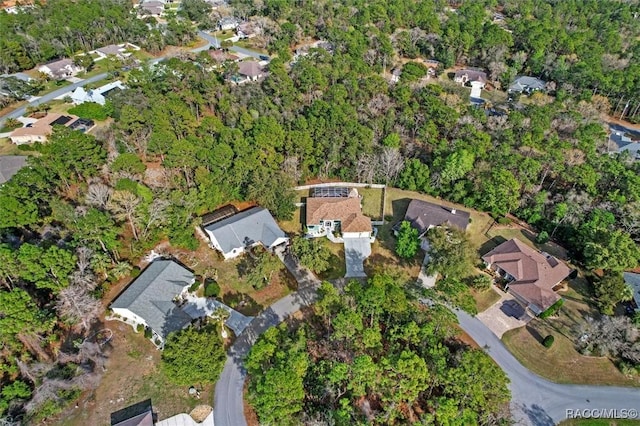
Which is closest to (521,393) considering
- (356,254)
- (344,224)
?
(356,254)

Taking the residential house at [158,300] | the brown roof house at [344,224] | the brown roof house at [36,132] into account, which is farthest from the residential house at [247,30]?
the residential house at [158,300]

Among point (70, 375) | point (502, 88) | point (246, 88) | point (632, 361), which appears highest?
point (246, 88)

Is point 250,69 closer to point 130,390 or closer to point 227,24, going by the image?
point 227,24

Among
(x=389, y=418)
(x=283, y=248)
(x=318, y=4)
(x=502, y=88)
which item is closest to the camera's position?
(x=389, y=418)

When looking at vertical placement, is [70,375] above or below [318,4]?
below

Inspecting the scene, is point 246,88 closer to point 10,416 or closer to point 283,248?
point 283,248

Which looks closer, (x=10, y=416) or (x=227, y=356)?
(x=10, y=416)

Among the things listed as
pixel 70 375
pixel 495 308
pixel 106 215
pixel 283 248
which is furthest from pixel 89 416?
pixel 495 308
